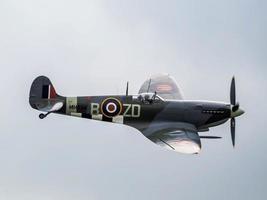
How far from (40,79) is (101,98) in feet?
12.4

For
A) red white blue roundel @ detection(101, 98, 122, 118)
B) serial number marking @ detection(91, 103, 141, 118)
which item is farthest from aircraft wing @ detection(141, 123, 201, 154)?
red white blue roundel @ detection(101, 98, 122, 118)

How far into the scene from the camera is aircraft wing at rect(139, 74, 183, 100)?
41969mm

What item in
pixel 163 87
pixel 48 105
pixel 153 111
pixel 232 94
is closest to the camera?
pixel 153 111

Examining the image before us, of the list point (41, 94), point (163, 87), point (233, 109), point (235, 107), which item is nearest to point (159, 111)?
point (233, 109)

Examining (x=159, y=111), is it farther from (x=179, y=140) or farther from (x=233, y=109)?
(x=233, y=109)

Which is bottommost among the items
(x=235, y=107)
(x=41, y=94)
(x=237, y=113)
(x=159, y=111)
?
(x=237, y=113)

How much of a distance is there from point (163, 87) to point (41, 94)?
6.94m

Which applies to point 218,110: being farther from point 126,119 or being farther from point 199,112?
point 126,119

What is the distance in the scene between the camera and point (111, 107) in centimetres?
3891

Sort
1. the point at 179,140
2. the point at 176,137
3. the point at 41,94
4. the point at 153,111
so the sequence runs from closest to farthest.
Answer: the point at 179,140, the point at 176,137, the point at 153,111, the point at 41,94

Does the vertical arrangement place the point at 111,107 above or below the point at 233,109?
above

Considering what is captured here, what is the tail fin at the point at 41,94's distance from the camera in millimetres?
40188

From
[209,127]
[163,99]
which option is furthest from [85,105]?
[209,127]

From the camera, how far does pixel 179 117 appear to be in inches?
1513
